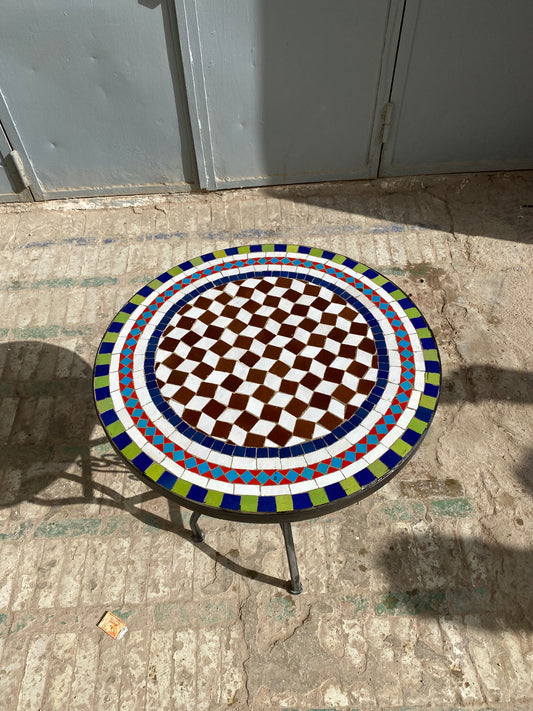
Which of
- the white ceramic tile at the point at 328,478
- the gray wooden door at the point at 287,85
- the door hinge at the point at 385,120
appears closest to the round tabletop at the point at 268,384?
the white ceramic tile at the point at 328,478

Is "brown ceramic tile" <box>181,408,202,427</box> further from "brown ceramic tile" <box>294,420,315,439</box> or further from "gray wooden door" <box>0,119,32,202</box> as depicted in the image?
"gray wooden door" <box>0,119,32,202</box>

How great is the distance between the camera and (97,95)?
4.47 meters

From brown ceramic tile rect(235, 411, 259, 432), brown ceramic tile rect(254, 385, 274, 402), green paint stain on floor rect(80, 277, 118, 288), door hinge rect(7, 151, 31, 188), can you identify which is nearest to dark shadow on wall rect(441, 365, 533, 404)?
brown ceramic tile rect(254, 385, 274, 402)

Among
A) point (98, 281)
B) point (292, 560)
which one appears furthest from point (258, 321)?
point (98, 281)

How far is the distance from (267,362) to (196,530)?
1.12 meters

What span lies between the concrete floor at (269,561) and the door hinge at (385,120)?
1349mm

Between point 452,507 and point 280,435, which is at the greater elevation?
point 280,435

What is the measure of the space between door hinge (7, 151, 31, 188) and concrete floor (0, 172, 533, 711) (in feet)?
3.70

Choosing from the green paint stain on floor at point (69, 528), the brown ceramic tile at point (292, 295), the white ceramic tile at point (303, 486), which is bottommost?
the green paint stain on floor at point (69, 528)

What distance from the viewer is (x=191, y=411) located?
2285 millimetres

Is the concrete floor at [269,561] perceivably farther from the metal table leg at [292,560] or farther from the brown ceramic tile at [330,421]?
the brown ceramic tile at [330,421]

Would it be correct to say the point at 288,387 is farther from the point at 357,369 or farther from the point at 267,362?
the point at 357,369

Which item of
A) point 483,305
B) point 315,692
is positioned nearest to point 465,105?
point 483,305

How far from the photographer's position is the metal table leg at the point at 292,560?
8.09ft
